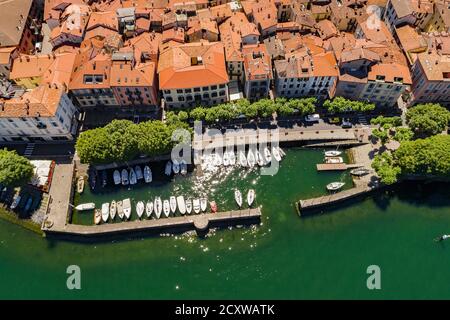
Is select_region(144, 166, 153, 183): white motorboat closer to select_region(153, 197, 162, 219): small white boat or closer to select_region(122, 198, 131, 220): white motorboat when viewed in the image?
select_region(153, 197, 162, 219): small white boat

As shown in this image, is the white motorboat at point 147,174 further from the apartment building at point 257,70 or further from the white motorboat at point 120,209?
the apartment building at point 257,70

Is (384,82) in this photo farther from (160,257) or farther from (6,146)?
(6,146)

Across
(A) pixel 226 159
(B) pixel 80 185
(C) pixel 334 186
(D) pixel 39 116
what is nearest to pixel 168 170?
(A) pixel 226 159

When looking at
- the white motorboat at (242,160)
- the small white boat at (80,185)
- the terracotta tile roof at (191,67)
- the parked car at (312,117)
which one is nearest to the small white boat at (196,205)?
the white motorboat at (242,160)
